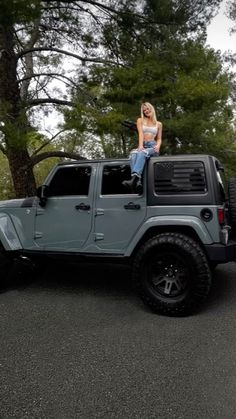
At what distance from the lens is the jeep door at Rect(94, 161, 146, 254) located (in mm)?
4156

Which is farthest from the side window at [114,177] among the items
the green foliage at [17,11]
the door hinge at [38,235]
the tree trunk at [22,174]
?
the tree trunk at [22,174]

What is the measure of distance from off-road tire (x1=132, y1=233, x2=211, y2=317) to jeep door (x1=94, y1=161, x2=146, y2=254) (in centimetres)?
29

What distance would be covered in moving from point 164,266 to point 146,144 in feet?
5.35

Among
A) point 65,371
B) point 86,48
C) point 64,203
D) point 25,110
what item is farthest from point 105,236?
point 86,48

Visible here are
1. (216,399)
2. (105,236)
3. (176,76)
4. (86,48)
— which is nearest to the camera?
(216,399)

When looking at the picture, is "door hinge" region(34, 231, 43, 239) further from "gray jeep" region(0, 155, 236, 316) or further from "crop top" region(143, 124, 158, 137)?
"crop top" region(143, 124, 158, 137)

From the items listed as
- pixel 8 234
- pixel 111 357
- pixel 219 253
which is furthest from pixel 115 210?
pixel 111 357

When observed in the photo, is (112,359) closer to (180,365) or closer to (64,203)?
(180,365)

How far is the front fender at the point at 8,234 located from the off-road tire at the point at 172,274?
1673 millimetres

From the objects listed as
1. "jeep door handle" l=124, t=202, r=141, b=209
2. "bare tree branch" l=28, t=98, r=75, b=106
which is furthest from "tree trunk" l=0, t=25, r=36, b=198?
"jeep door handle" l=124, t=202, r=141, b=209

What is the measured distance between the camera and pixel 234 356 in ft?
9.95

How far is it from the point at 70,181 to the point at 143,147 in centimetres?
100

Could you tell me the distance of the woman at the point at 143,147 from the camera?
13.5ft

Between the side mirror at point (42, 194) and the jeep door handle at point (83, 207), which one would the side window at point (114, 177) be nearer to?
the jeep door handle at point (83, 207)
